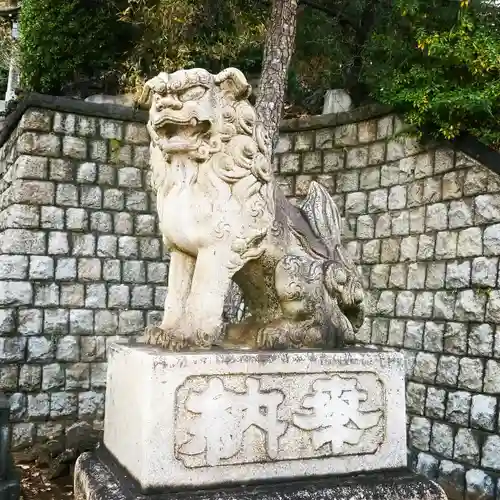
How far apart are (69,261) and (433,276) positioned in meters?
3.46

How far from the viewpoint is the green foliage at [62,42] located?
6535 millimetres

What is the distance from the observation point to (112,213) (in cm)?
619

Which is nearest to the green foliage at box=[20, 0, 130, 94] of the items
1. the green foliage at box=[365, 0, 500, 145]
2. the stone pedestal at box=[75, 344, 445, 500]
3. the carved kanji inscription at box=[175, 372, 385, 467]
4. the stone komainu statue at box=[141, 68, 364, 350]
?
the green foliage at box=[365, 0, 500, 145]

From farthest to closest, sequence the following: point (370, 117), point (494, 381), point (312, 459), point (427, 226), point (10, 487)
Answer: point (370, 117), point (427, 226), point (494, 381), point (10, 487), point (312, 459)

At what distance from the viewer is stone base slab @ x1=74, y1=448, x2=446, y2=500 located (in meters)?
1.98

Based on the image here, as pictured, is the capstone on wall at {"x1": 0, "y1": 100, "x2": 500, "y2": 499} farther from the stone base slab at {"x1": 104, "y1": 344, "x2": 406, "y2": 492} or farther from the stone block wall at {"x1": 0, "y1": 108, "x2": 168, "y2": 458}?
the stone base slab at {"x1": 104, "y1": 344, "x2": 406, "y2": 492}

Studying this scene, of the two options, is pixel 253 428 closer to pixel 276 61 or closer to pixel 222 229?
pixel 222 229

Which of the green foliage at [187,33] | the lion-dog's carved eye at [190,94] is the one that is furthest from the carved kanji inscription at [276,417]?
the green foliage at [187,33]

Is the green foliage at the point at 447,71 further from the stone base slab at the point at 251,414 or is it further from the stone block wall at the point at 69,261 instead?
the stone base slab at the point at 251,414

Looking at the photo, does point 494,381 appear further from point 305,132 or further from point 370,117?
point 305,132

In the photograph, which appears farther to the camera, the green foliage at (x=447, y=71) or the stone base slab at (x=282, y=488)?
the green foliage at (x=447, y=71)

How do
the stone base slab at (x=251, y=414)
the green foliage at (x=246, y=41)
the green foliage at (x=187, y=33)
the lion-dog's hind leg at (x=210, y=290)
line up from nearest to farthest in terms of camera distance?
1. the stone base slab at (x=251, y=414)
2. the lion-dog's hind leg at (x=210, y=290)
3. the green foliage at (x=246, y=41)
4. the green foliage at (x=187, y=33)

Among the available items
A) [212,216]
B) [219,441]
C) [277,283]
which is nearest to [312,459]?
[219,441]

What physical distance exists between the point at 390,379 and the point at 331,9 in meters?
5.58
